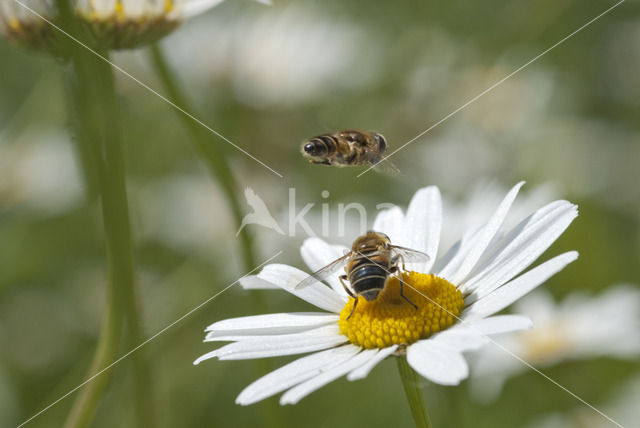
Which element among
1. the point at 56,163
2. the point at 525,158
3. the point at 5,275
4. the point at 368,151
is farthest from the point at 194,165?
the point at 368,151

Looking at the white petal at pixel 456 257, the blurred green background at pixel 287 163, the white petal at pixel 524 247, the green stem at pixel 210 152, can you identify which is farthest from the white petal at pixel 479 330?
the blurred green background at pixel 287 163

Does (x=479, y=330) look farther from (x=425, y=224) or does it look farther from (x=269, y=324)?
(x=425, y=224)

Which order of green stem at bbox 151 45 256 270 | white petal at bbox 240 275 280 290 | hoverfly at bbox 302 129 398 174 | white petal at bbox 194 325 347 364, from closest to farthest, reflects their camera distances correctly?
white petal at bbox 194 325 347 364 < white petal at bbox 240 275 280 290 < green stem at bbox 151 45 256 270 < hoverfly at bbox 302 129 398 174

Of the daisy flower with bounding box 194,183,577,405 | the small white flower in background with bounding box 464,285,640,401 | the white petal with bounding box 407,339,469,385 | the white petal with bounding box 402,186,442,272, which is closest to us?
the white petal with bounding box 407,339,469,385

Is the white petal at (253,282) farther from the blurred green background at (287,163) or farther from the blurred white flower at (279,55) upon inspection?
the blurred white flower at (279,55)

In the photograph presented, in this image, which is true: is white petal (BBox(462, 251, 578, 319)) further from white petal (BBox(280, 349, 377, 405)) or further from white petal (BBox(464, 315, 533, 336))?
white petal (BBox(280, 349, 377, 405))

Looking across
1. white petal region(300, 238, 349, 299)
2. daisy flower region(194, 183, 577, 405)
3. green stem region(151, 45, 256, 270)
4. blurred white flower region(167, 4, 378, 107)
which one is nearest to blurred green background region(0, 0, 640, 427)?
blurred white flower region(167, 4, 378, 107)

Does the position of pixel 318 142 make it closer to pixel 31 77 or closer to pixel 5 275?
pixel 5 275
